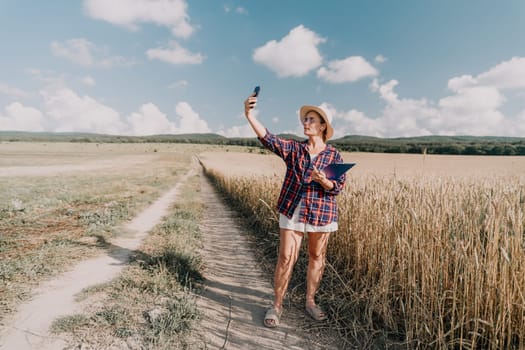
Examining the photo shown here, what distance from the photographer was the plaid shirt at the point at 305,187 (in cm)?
319

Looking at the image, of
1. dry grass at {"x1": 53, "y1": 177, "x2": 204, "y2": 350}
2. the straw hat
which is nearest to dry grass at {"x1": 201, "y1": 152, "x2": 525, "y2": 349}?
the straw hat

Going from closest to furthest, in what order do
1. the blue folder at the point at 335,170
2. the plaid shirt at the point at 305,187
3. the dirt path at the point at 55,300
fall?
the blue folder at the point at 335,170 < the dirt path at the point at 55,300 < the plaid shirt at the point at 305,187

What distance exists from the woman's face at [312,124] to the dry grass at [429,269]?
51.5 inches

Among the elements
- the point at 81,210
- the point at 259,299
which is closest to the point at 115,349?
the point at 259,299

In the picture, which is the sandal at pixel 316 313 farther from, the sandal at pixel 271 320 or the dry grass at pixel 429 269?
the sandal at pixel 271 320

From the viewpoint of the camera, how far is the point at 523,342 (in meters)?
2.20

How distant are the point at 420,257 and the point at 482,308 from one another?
70 cm

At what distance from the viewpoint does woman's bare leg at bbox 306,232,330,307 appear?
10.8ft

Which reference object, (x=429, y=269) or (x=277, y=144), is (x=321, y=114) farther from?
(x=429, y=269)

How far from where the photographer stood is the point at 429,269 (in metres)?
2.86

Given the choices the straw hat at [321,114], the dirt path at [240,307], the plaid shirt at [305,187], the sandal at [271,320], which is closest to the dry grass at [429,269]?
the dirt path at [240,307]

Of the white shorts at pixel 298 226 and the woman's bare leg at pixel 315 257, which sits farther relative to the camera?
the woman's bare leg at pixel 315 257

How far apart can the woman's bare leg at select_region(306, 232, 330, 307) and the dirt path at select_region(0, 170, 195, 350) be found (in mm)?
2709

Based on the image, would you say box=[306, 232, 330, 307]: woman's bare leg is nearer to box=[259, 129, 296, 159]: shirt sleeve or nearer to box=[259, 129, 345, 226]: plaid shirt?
box=[259, 129, 345, 226]: plaid shirt
